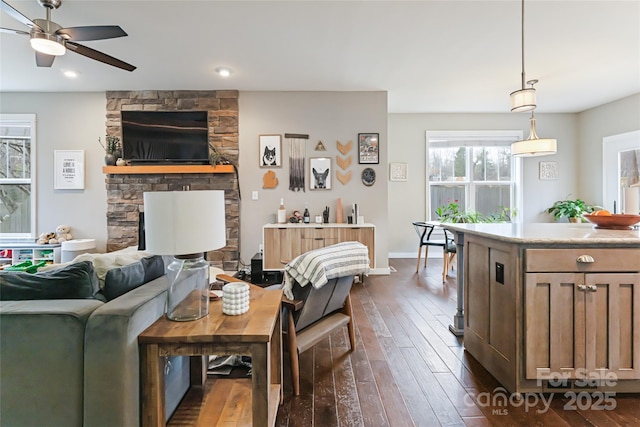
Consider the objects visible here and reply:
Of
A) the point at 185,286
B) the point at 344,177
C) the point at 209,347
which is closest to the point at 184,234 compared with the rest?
the point at 185,286

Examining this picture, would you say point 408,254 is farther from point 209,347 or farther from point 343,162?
point 209,347

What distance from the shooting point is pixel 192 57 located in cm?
342

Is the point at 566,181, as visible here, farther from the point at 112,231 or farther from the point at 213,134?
the point at 112,231

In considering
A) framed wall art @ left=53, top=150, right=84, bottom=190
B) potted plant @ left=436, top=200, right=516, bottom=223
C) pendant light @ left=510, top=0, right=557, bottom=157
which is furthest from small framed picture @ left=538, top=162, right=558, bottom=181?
framed wall art @ left=53, top=150, right=84, bottom=190

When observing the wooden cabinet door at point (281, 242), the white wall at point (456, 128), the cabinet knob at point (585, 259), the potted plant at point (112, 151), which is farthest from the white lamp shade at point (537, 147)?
the potted plant at point (112, 151)

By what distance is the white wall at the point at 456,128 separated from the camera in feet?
18.6

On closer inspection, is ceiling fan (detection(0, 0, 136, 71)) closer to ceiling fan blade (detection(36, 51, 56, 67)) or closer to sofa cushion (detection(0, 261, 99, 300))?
ceiling fan blade (detection(36, 51, 56, 67))

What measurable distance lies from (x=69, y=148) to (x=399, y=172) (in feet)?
17.6

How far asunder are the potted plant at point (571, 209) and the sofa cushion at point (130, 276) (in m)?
6.31

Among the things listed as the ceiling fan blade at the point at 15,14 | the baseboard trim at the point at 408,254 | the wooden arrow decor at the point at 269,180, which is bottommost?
the baseboard trim at the point at 408,254

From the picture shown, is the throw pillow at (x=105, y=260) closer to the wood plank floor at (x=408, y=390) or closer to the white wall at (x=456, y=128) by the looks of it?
the wood plank floor at (x=408, y=390)

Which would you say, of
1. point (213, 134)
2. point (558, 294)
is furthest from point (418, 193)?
point (558, 294)

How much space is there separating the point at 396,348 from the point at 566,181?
547 centimetres

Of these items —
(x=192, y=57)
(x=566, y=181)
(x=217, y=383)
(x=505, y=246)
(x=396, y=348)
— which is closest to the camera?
(x=217, y=383)
